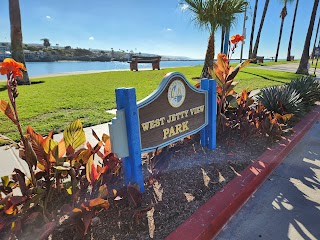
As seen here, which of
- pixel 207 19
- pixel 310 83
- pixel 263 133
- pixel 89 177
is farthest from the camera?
pixel 207 19

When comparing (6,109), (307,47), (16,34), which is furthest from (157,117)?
(307,47)

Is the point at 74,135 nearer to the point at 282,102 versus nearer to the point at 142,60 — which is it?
the point at 282,102

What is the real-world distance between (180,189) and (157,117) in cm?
85

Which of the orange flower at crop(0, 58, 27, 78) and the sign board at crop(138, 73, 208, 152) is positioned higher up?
the orange flower at crop(0, 58, 27, 78)

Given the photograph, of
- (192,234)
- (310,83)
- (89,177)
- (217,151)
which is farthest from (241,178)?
(310,83)

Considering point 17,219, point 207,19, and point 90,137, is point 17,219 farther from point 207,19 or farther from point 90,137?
point 207,19

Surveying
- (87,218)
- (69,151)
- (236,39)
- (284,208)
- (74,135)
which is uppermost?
(236,39)

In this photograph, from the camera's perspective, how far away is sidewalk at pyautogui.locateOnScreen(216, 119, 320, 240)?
2264 mm

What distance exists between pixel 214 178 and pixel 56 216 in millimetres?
1802

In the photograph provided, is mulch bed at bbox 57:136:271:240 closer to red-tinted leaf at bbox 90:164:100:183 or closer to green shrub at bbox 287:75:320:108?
red-tinted leaf at bbox 90:164:100:183

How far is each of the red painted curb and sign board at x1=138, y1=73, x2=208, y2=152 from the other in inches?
32.9

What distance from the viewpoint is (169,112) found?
109 inches

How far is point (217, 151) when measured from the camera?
368cm

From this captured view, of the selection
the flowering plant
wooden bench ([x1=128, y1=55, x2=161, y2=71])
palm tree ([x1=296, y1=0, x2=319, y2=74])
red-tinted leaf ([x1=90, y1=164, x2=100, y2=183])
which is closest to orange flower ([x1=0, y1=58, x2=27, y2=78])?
red-tinted leaf ([x1=90, y1=164, x2=100, y2=183])
